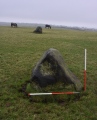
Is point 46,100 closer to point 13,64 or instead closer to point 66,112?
point 66,112

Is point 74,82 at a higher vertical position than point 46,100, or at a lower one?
higher

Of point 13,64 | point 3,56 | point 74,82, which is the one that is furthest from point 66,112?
point 3,56

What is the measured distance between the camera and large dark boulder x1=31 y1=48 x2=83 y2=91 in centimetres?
776

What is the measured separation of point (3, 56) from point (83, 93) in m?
7.93

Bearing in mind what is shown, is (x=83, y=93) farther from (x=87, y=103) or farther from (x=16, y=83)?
(x=16, y=83)

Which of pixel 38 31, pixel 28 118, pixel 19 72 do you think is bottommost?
pixel 28 118

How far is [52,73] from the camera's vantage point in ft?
25.9

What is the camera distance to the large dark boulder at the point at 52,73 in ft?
25.5

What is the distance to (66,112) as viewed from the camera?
645 centimetres

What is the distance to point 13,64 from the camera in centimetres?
1216

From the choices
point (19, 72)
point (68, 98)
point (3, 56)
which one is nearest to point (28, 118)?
point (68, 98)

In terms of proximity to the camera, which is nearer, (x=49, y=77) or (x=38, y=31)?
(x=49, y=77)

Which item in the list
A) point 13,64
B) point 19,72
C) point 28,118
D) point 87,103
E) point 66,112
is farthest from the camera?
point 13,64

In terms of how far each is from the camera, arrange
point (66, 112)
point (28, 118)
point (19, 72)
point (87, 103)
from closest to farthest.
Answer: point (28, 118)
point (66, 112)
point (87, 103)
point (19, 72)
